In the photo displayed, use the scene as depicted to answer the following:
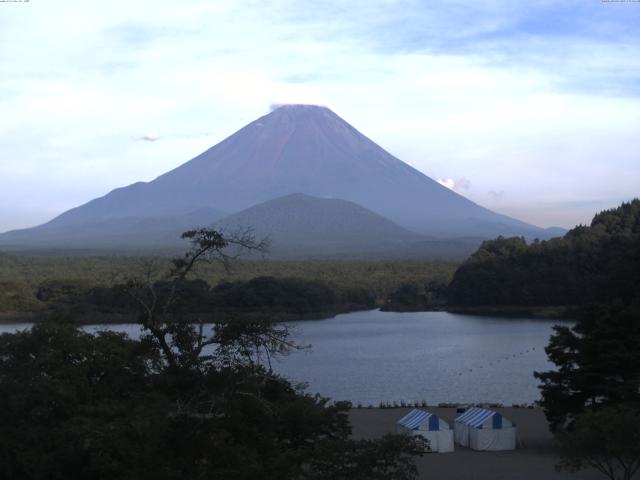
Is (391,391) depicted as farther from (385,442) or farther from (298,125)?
(298,125)

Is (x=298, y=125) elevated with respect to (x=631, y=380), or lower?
elevated

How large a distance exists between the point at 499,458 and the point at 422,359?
39.3 feet

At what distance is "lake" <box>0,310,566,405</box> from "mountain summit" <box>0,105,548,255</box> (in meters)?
69.9

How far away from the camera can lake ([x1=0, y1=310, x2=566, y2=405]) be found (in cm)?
1756

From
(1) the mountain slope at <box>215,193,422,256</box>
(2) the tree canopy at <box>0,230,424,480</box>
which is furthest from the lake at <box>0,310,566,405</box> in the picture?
(1) the mountain slope at <box>215,193,422,256</box>

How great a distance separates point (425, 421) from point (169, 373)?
16.4ft

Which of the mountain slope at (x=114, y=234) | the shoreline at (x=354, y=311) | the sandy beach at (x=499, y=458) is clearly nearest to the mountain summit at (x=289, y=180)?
the mountain slope at (x=114, y=234)

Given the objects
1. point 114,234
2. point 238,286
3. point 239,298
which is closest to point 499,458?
point 239,298

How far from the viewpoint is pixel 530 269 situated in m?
39.8

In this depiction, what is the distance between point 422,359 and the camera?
22891 millimetres

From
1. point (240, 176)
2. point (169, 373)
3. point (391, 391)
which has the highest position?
point (240, 176)

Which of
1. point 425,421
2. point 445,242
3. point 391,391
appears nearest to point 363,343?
point 391,391

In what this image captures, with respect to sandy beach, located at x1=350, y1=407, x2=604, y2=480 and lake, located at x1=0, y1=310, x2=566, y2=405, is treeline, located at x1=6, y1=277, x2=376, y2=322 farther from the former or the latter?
sandy beach, located at x1=350, y1=407, x2=604, y2=480

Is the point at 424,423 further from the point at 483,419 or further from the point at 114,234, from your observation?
the point at 114,234
